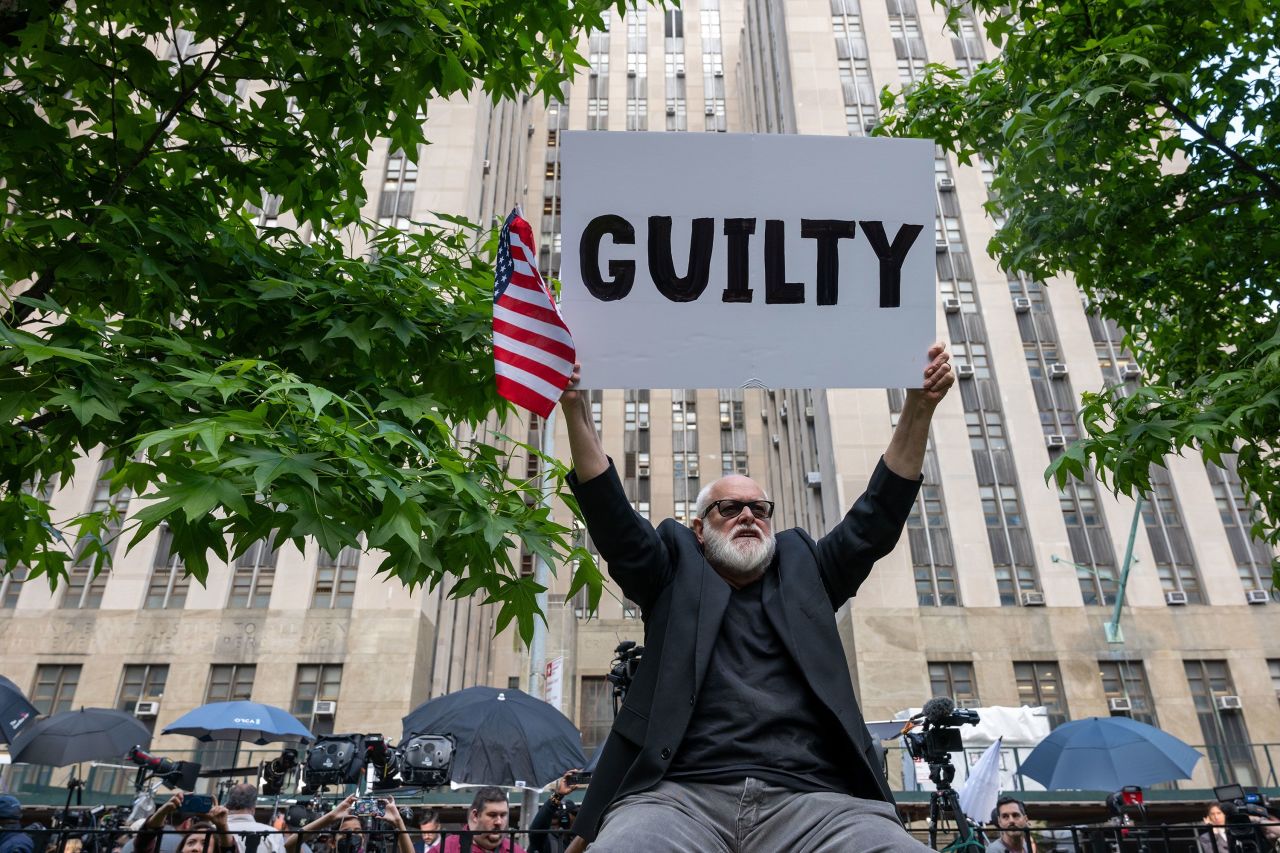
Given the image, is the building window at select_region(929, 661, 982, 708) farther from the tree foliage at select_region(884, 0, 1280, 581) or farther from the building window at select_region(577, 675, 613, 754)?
the tree foliage at select_region(884, 0, 1280, 581)

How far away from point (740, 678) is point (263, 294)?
154 inches

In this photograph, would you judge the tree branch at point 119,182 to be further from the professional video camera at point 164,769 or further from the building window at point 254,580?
the building window at point 254,580

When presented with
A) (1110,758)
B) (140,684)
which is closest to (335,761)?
(1110,758)

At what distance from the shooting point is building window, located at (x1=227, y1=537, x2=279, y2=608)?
114 ft

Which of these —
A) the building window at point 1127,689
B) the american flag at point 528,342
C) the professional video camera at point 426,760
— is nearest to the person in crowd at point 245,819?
the professional video camera at point 426,760

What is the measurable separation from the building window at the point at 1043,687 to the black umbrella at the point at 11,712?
31.1 meters

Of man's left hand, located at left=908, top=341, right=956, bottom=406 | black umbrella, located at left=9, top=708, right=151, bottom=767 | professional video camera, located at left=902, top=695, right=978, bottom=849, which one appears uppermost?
black umbrella, located at left=9, top=708, right=151, bottom=767

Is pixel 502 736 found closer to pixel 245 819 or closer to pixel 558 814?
A: pixel 558 814

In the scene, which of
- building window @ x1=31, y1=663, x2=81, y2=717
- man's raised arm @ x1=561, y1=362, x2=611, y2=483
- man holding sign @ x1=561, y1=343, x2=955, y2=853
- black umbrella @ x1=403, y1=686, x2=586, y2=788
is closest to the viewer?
man holding sign @ x1=561, y1=343, x2=955, y2=853

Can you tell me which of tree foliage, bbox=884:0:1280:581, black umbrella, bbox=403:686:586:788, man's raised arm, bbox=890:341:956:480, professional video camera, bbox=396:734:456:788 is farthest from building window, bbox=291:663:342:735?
man's raised arm, bbox=890:341:956:480

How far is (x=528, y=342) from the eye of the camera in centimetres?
349

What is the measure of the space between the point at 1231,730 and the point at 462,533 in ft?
125

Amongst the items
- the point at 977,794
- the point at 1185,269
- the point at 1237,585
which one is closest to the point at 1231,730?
the point at 1237,585

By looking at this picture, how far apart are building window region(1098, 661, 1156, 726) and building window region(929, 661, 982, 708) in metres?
4.75
